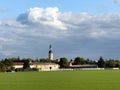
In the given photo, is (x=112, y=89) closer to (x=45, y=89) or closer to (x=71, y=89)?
(x=71, y=89)

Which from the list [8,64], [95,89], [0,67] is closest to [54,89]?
[95,89]

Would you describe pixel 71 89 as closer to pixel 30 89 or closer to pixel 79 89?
pixel 79 89

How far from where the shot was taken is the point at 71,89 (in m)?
30.3

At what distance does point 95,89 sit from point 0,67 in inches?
5460

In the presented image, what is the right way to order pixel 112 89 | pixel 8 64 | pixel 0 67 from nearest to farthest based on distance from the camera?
pixel 112 89 < pixel 0 67 < pixel 8 64

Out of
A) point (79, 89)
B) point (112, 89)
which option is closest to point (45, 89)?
point (79, 89)

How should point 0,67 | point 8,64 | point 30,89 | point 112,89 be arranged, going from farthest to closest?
point 8,64
point 0,67
point 30,89
point 112,89

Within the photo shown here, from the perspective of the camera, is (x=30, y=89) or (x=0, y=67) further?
(x=0, y=67)

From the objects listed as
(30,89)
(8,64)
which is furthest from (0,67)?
(30,89)

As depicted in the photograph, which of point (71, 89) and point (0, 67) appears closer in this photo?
point (71, 89)

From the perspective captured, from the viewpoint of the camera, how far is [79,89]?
30.2m

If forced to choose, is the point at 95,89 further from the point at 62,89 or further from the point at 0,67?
the point at 0,67

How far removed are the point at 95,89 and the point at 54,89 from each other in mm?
3367

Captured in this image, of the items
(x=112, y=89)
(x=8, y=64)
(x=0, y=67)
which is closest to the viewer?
(x=112, y=89)
